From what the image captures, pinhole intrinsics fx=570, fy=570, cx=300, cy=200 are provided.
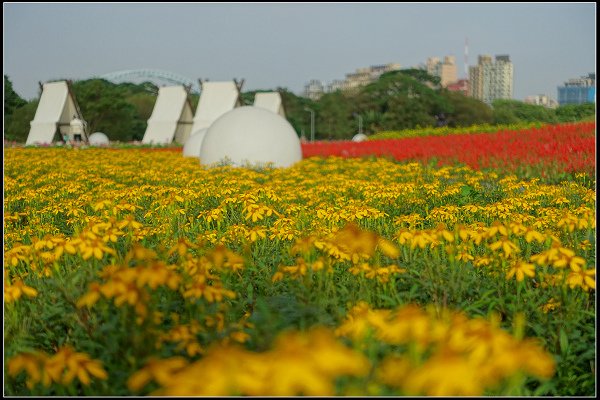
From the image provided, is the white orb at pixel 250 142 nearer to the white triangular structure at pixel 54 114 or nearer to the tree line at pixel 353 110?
the white triangular structure at pixel 54 114

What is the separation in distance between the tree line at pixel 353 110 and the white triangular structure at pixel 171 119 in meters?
12.8

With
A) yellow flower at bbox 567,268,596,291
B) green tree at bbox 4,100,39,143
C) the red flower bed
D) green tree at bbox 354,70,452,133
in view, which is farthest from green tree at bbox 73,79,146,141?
yellow flower at bbox 567,268,596,291

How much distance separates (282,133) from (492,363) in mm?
12586

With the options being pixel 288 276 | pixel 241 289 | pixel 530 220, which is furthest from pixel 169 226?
pixel 530 220

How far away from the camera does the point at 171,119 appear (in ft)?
Result: 130

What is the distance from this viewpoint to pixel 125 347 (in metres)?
2.59

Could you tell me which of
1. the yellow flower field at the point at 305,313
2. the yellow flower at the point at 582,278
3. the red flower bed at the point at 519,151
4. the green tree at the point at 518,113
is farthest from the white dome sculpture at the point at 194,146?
the green tree at the point at 518,113

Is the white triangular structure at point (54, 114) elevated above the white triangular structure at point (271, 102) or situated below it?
below

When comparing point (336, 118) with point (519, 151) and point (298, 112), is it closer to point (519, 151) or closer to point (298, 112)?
point (298, 112)

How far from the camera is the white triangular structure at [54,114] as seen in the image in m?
34.3

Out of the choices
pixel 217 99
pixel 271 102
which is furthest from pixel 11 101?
pixel 271 102

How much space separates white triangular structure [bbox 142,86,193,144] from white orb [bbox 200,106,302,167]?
82.1 feet

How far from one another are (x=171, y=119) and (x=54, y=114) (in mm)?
7770

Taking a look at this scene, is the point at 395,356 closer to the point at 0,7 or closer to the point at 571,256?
the point at 571,256
